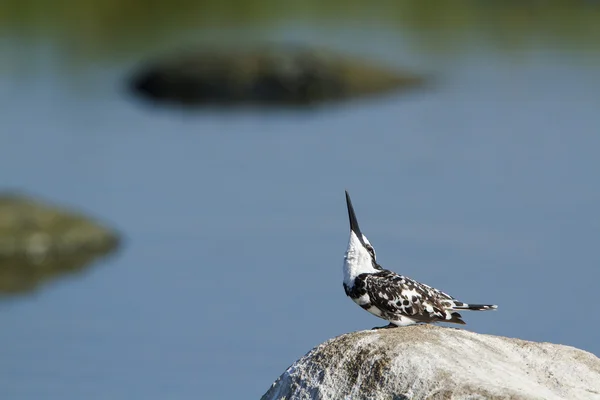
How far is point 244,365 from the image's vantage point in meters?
18.1

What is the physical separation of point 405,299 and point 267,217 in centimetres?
1446

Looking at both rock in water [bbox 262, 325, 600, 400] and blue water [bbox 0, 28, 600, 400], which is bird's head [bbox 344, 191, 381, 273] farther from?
blue water [bbox 0, 28, 600, 400]

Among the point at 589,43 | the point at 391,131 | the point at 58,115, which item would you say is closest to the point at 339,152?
the point at 391,131

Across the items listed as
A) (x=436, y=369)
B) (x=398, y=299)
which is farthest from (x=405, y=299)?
(x=436, y=369)

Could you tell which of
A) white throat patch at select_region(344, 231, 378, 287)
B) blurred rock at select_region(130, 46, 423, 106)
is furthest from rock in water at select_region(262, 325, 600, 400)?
blurred rock at select_region(130, 46, 423, 106)

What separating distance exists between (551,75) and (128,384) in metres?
25.0

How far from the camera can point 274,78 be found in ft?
127

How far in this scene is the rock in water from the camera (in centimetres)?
893

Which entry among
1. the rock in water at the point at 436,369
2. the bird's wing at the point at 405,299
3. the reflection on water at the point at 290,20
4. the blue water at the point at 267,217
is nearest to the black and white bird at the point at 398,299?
the bird's wing at the point at 405,299

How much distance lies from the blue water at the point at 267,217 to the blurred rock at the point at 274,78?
1.28 m

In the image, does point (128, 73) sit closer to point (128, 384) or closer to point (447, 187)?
point (447, 187)

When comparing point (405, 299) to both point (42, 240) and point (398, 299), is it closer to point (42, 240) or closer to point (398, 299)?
point (398, 299)

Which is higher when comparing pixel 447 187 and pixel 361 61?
pixel 361 61

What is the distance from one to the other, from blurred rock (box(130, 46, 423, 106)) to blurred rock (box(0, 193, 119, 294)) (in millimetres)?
14768
